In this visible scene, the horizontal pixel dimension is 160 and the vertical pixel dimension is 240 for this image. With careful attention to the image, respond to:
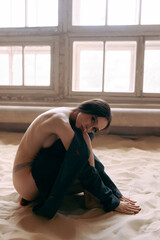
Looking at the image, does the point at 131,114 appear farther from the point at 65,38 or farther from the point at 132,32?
the point at 65,38

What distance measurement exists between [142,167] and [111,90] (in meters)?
2.33

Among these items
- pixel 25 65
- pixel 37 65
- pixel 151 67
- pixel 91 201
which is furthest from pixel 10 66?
pixel 91 201

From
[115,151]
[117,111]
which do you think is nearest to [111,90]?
[117,111]

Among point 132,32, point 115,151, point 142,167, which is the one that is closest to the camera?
point 142,167

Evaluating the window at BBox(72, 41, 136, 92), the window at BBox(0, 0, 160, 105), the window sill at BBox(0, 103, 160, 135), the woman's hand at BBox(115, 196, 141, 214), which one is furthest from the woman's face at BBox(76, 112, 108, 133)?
the window at BBox(72, 41, 136, 92)

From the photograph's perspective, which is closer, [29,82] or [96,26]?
[96,26]

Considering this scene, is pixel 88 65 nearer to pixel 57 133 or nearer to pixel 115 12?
pixel 115 12

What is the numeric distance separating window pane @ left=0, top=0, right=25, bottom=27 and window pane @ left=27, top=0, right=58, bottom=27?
0.15m

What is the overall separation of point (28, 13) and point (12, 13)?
14.2 inches

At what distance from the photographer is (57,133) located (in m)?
1.49

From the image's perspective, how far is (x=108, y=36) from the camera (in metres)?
4.60

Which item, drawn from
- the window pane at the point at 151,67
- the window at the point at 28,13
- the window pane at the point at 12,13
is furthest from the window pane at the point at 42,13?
the window pane at the point at 151,67

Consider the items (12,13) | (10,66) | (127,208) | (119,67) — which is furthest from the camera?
(10,66)

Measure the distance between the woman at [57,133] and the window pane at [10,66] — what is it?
3666 millimetres
